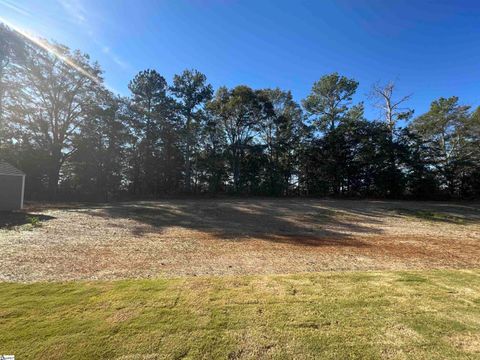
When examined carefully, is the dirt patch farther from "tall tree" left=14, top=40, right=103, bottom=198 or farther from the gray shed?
"tall tree" left=14, top=40, right=103, bottom=198

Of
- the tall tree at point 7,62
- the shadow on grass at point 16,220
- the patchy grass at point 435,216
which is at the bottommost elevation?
the shadow on grass at point 16,220

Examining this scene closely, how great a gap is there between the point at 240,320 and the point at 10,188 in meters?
14.4

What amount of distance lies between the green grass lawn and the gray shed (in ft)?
37.7

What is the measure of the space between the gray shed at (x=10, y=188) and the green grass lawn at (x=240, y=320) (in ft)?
37.7

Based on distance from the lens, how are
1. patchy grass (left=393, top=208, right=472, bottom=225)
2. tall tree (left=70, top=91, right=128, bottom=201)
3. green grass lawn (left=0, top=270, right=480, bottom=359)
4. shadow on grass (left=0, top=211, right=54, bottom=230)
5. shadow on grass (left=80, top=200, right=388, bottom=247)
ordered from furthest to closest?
tall tree (left=70, top=91, right=128, bottom=201) → patchy grass (left=393, top=208, right=472, bottom=225) → shadow on grass (left=0, top=211, right=54, bottom=230) → shadow on grass (left=80, top=200, right=388, bottom=247) → green grass lawn (left=0, top=270, right=480, bottom=359)

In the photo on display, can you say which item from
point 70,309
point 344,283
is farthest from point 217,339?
point 344,283

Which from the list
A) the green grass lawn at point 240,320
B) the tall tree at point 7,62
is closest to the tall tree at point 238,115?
the tall tree at point 7,62

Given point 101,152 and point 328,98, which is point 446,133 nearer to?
point 328,98

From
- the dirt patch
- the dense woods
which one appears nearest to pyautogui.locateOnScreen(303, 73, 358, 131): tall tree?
the dense woods

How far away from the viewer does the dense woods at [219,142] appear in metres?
22.8

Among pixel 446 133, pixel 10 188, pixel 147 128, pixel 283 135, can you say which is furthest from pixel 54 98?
pixel 446 133

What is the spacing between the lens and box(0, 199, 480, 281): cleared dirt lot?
4797mm

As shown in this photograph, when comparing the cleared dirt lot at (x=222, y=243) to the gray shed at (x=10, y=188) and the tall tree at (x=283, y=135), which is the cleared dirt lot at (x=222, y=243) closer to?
the gray shed at (x=10, y=188)

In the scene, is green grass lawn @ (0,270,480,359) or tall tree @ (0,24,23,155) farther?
tall tree @ (0,24,23,155)
